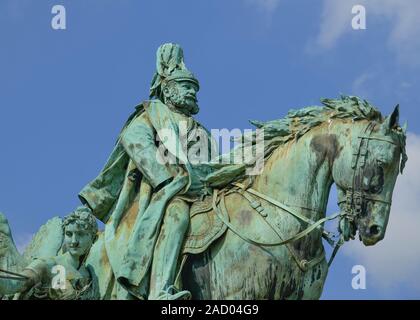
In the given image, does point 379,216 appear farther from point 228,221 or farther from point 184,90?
point 184,90

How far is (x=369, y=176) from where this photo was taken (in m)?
19.9

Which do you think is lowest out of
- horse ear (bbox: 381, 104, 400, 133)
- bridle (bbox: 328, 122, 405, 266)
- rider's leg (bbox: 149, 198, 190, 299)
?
rider's leg (bbox: 149, 198, 190, 299)

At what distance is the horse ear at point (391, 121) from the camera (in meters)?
20.0

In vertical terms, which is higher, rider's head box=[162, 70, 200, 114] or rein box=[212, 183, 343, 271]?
rider's head box=[162, 70, 200, 114]

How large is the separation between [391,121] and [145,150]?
9.55ft

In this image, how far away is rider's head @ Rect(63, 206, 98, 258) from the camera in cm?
2114

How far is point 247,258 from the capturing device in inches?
789

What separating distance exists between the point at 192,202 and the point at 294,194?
1203 mm

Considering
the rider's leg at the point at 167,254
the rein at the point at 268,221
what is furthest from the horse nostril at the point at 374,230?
the rider's leg at the point at 167,254

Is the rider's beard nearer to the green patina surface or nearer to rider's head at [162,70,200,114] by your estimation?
rider's head at [162,70,200,114]

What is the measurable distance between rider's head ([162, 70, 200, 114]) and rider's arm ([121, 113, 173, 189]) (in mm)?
397

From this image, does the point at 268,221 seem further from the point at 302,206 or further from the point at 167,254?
the point at 167,254

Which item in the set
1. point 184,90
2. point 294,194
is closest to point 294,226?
point 294,194

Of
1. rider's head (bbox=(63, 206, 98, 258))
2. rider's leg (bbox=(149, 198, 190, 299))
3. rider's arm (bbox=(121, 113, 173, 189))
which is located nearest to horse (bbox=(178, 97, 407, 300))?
rider's leg (bbox=(149, 198, 190, 299))
